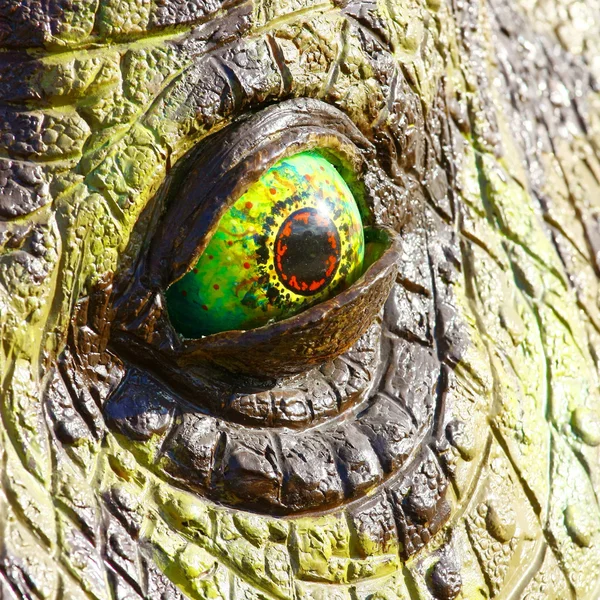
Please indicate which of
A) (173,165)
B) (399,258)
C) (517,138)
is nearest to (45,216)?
(173,165)

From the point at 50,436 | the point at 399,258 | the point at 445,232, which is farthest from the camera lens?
the point at 445,232

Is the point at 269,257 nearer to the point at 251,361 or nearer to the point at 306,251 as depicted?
the point at 306,251

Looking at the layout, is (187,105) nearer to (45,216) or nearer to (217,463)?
(45,216)

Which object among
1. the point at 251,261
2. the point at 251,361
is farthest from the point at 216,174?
the point at 251,361

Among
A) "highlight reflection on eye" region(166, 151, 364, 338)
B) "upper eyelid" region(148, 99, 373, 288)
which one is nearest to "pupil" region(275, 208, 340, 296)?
"highlight reflection on eye" region(166, 151, 364, 338)

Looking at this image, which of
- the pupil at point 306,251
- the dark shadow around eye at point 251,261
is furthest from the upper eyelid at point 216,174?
the pupil at point 306,251

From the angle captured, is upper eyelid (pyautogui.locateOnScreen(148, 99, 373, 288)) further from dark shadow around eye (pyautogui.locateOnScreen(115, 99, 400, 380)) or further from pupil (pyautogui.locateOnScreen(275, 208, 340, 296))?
pupil (pyautogui.locateOnScreen(275, 208, 340, 296))
